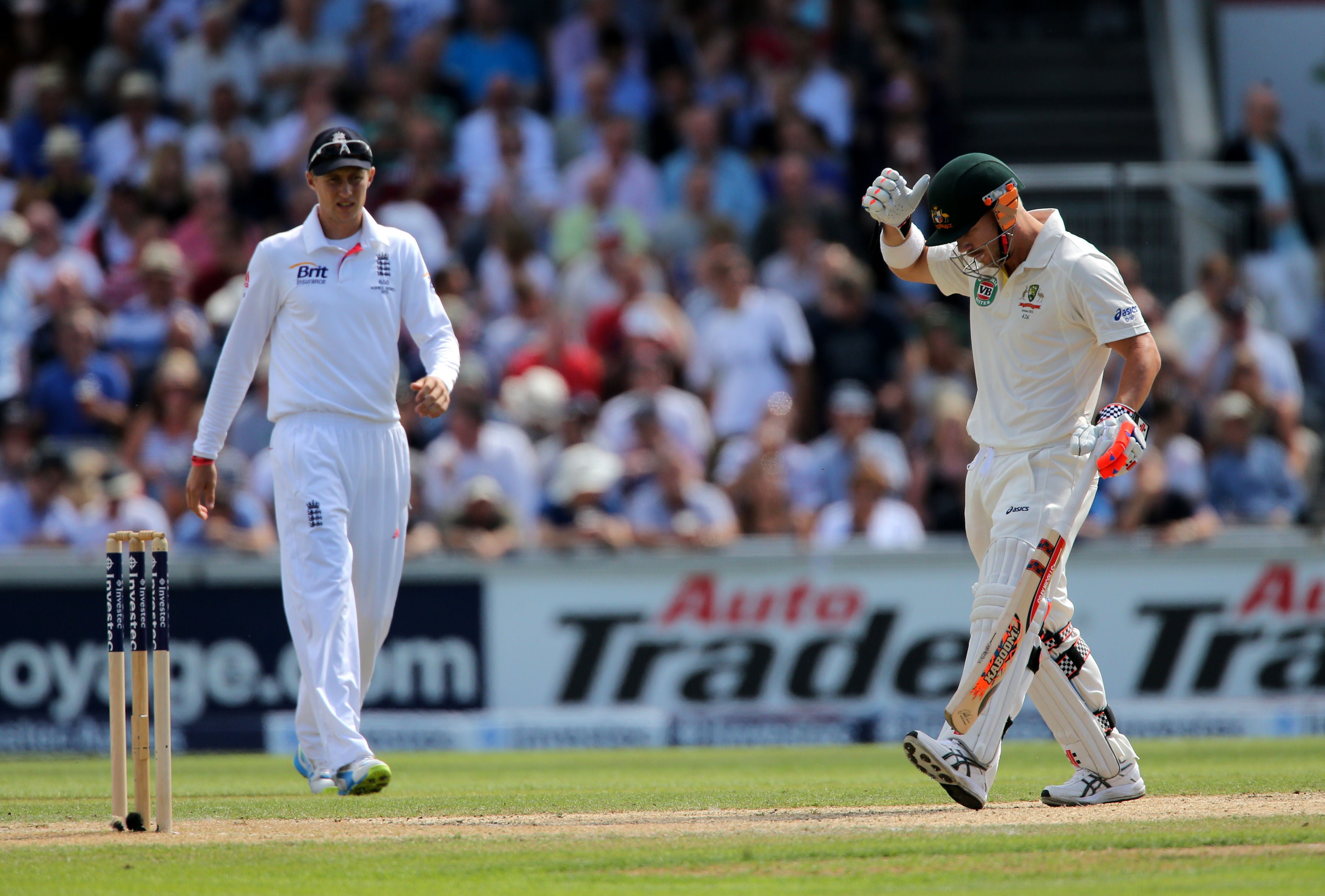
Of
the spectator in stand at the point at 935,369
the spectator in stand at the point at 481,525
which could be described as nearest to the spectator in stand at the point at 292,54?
the spectator in stand at the point at 481,525

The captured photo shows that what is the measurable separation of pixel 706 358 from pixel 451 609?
300 centimetres

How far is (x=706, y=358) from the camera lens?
13.4 metres

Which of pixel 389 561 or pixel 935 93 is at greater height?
pixel 935 93

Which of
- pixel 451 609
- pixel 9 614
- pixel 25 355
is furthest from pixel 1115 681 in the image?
pixel 25 355

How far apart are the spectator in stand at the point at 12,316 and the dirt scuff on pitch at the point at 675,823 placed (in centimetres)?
771

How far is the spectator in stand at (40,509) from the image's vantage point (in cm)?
1215

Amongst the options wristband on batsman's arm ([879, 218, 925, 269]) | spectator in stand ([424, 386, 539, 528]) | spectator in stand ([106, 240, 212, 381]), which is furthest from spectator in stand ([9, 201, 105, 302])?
wristband on batsman's arm ([879, 218, 925, 269])

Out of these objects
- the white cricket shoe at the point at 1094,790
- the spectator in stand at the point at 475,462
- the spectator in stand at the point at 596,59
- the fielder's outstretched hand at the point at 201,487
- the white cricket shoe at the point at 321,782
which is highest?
the spectator in stand at the point at 596,59

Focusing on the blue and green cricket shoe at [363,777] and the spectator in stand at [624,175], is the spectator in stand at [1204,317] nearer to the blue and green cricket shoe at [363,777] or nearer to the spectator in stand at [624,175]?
the spectator in stand at [624,175]

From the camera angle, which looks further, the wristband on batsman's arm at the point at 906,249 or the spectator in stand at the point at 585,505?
the spectator in stand at the point at 585,505

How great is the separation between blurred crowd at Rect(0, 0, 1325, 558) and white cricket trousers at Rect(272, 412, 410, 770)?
4.63m

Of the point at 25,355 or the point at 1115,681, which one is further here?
the point at 25,355

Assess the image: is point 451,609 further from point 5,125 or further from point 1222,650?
point 5,125

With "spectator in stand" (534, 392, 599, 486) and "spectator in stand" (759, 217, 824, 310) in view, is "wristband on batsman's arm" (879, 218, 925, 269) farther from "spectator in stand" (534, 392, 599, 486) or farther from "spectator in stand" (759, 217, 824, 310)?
"spectator in stand" (759, 217, 824, 310)
